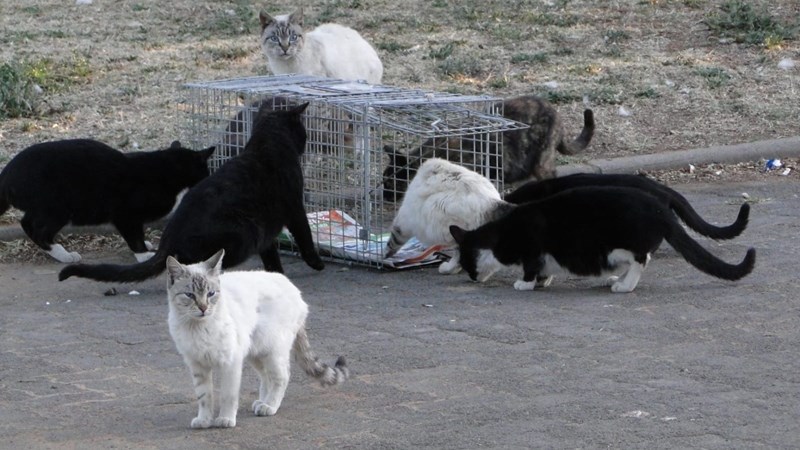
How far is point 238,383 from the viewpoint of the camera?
4730 millimetres

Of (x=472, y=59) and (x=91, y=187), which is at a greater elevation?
(x=472, y=59)

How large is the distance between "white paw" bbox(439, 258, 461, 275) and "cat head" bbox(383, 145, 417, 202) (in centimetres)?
104

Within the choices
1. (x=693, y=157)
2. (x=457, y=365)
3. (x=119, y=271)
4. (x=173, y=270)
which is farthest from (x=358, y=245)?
(x=693, y=157)

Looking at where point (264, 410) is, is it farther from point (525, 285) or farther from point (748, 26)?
point (748, 26)

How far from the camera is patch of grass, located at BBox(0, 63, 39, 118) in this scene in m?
9.87

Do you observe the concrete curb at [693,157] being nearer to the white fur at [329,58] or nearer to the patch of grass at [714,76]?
the patch of grass at [714,76]

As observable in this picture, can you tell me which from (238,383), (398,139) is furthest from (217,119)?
(238,383)

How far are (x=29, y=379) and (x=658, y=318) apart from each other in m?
3.00

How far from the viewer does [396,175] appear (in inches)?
335

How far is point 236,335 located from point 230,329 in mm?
39

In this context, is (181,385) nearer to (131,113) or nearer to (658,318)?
(658,318)

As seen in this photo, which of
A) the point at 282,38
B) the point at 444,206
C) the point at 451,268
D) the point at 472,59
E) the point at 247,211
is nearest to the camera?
the point at 247,211

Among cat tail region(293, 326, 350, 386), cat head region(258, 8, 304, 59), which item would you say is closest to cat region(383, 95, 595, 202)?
cat head region(258, 8, 304, 59)

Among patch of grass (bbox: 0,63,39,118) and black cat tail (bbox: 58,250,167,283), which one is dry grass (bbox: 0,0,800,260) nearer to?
patch of grass (bbox: 0,63,39,118)
